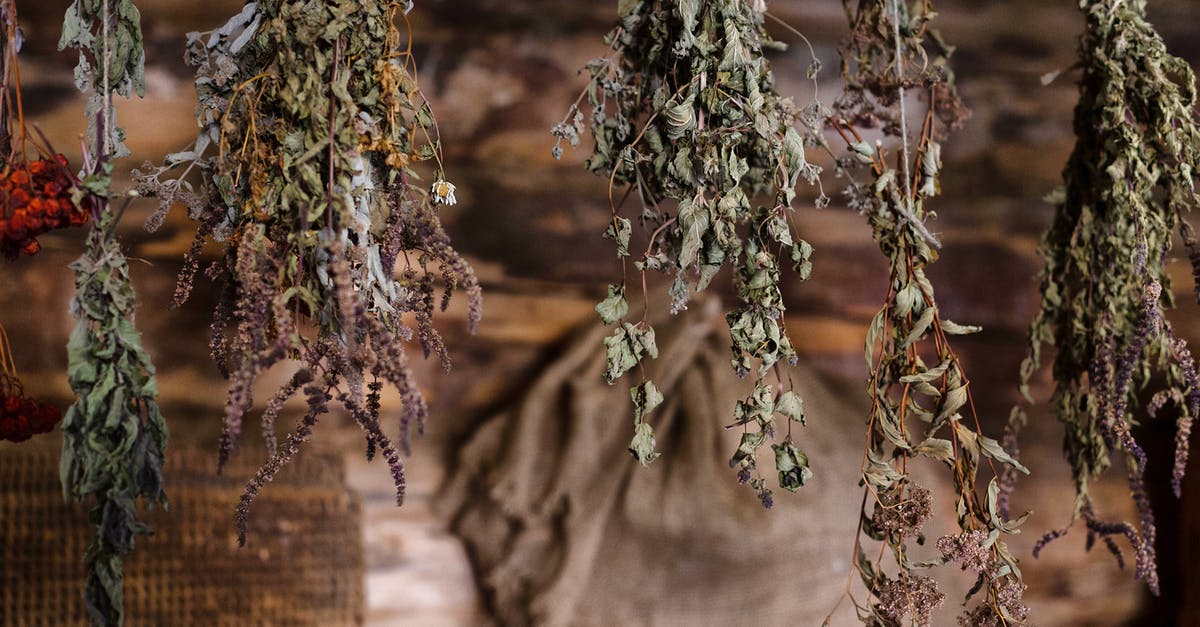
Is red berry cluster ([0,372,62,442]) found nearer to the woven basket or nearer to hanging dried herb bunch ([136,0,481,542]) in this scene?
hanging dried herb bunch ([136,0,481,542])

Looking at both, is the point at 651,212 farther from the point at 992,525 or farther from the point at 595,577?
the point at 595,577

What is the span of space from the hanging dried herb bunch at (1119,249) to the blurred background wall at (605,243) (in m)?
0.96

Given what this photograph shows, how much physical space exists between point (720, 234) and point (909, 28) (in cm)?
55

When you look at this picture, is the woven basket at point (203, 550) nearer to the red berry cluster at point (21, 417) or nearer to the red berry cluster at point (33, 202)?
the red berry cluster at point (21, 417)

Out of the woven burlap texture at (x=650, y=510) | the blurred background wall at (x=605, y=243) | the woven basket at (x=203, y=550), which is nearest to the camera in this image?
the woven basket at (x=203, y=550)

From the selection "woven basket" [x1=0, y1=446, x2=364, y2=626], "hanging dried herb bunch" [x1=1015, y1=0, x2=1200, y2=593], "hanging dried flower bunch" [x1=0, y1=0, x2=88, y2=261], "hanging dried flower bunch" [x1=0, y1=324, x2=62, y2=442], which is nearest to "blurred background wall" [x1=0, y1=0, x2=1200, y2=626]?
"woven basket" [x1=0, y1=446, x2=364, y2=626]

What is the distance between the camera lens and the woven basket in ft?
6.63

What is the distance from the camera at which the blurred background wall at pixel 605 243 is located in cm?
242

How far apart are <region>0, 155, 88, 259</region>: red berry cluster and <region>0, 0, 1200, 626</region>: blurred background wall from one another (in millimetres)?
1205

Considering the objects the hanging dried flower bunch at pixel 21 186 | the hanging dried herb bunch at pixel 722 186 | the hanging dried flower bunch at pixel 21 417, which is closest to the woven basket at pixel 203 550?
the hanging dried flower bunch at pixel 21 417

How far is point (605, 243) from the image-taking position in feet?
8.53

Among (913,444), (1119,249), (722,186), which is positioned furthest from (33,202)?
(1119,249)

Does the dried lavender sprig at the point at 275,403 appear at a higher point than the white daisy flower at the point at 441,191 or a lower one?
lower

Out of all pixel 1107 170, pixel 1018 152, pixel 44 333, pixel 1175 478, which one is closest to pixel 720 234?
pixel 1107 170
